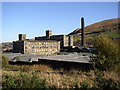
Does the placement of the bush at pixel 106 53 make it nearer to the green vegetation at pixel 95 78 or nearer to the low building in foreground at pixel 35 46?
the green vegetation at pixel 95 78

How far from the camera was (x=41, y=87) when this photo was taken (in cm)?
827

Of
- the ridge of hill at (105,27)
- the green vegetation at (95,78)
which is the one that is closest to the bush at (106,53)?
the green vegetation at (95,78)

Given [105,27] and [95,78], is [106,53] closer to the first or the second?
[95,78]

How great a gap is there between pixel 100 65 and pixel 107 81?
368 cm

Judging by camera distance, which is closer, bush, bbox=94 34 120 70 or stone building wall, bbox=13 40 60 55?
bush, bbox=94 34 120 70

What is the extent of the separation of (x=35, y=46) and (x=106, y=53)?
6000 centimetres

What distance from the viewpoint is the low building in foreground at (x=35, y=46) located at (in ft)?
219

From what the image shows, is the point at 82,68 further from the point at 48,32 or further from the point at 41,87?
the point at 48,32

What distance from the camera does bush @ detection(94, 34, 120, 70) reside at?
36.4ft

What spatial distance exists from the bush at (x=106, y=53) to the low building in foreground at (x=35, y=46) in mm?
57023

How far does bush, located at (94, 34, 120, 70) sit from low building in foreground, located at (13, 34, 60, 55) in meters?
57.0

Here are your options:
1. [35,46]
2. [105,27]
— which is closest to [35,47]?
[35,46]

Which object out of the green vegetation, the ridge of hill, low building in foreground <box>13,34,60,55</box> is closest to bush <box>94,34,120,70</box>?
the green vegetation

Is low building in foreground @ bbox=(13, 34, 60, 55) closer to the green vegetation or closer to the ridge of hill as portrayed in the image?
the ridge of hill
